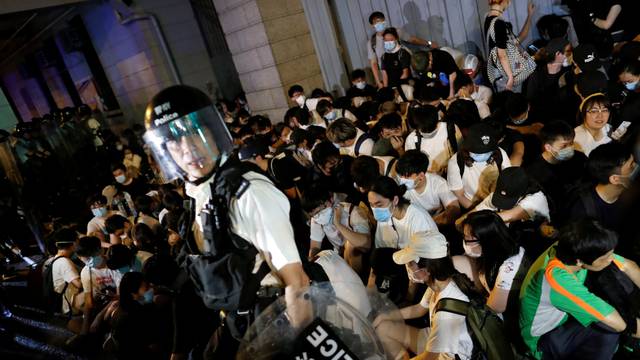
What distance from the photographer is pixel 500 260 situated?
2.53m

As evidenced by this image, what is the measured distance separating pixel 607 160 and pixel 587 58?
2.20 metres

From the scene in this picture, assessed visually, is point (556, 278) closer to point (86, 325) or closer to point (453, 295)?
point (453, 295)

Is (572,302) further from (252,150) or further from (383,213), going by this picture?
(252,150)

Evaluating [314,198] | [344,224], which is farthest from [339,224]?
[314,198]

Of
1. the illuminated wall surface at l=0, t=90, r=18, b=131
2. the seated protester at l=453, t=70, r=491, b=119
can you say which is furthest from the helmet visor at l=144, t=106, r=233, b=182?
the illuminated wall surface at l=0, t=90, r=18, b=131

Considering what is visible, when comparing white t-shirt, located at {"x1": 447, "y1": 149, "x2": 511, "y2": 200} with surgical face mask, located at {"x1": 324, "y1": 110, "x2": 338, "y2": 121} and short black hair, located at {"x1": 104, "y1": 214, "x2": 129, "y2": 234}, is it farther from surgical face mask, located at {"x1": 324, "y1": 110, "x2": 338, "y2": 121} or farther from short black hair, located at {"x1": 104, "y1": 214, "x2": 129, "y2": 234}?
short black hair, located at {"x1": 104, "y1": 214, "x2": 129, "y2": 234}

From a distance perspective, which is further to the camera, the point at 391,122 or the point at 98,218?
the point at 98,218

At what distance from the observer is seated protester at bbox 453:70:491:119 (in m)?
4.65

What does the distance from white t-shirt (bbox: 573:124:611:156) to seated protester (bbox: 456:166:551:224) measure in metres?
0.86

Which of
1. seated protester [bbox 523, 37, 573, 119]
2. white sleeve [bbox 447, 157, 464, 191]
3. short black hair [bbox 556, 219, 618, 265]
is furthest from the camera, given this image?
seated protester [bbox 523, 37, 573, 119]

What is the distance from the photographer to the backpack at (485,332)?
223 cm

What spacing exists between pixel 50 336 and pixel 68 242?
1237mm

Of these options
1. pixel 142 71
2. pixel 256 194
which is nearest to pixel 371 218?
pixel 256 194

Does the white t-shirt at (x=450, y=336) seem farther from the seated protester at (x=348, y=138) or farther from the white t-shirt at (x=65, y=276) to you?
the white t-shirt at (x=65, y=276)
